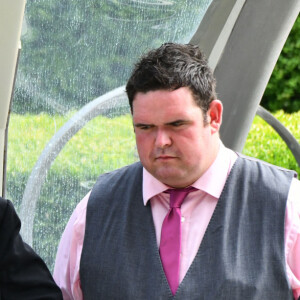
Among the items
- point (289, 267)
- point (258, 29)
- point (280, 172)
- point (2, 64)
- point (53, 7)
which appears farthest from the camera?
point (258, 29)

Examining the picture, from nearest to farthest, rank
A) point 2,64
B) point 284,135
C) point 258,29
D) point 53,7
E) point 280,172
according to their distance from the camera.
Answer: point 280,172, point 2,64, point 53,7, point 258,29, point 284,135

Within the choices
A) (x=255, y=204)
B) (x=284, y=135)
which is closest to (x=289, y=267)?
(x=255, y=204)

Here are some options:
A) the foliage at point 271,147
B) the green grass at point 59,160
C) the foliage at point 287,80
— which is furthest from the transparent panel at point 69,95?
the foliage at point 287,80

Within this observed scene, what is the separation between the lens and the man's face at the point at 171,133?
101 inches

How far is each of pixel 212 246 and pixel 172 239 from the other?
0.12 m

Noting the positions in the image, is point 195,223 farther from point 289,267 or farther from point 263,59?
point 263,59

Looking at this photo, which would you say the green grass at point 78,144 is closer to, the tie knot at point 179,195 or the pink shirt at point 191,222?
the pink shirt at point 191,222

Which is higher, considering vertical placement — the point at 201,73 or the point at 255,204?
the point at 201,73

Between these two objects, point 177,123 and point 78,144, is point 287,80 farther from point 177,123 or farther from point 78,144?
point 177,123

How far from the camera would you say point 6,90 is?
3428mm

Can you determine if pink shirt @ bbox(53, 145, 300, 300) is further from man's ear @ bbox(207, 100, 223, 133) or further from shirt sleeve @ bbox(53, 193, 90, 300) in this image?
man's ear @ bbox(207, 100, 223, 133)

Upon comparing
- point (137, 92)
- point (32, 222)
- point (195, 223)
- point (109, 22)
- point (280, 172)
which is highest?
point (109, 22)

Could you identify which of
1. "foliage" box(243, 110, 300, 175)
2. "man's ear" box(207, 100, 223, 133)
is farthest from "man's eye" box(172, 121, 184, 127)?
"foliage" box(243, 110, 300, 175)

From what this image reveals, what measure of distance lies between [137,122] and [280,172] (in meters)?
0.49
